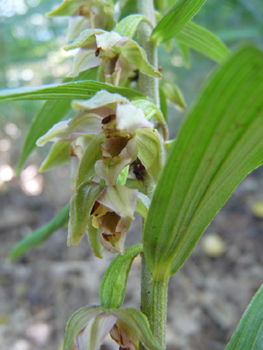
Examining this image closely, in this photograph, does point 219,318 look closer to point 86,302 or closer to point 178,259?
point 86,302

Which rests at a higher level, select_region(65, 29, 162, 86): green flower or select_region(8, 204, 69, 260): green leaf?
select_region(65, 29, 162, 86): green flower

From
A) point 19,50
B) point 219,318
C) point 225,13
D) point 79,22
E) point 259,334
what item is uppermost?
point 19,50

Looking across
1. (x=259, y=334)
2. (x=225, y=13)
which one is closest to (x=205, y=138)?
(x=259, y=334)

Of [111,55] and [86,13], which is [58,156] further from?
[86,13]

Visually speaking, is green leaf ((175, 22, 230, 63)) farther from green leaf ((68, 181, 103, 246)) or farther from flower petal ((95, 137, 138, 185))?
green leaf ((68, 181, 103, 246))

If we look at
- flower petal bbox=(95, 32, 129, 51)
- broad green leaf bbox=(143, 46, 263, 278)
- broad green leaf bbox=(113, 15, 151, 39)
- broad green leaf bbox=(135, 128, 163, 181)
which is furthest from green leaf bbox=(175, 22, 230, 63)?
broad green leaf bbox=(143, 46, 263, 278)

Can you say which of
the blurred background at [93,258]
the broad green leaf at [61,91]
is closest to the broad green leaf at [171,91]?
the broad green leaf at [61,91]
